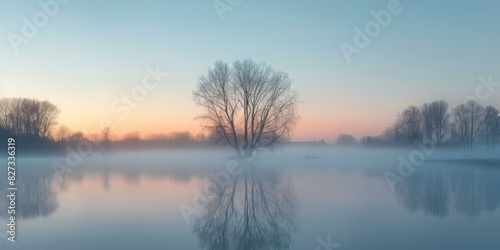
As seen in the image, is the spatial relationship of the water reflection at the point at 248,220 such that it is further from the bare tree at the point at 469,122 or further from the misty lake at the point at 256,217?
the bare tree at the point at 469,122

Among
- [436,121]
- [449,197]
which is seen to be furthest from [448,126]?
[449,197]

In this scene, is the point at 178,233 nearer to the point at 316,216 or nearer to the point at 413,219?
the point at 316,216

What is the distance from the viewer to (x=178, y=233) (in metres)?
8.08

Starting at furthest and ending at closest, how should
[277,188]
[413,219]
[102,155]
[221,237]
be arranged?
[102,155] < [277,188] < [413,219] < [221,237]

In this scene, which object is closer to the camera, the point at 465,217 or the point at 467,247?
the point at 467,247

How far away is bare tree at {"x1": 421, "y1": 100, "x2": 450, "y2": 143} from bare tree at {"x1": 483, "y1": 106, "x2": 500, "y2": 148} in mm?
6730

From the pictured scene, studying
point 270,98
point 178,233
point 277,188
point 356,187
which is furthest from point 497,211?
point 270,98

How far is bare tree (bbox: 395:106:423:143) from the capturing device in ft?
188

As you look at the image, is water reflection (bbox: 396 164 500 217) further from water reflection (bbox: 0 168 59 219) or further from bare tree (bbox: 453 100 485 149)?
bare tree (bbox: 453 100 485 149)

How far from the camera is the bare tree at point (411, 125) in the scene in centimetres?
5722

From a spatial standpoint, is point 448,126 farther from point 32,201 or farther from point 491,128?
point 32,201

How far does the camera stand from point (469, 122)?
2394 inches

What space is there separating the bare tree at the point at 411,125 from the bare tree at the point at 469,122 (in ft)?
22.4

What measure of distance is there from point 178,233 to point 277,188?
7632 millimetres
